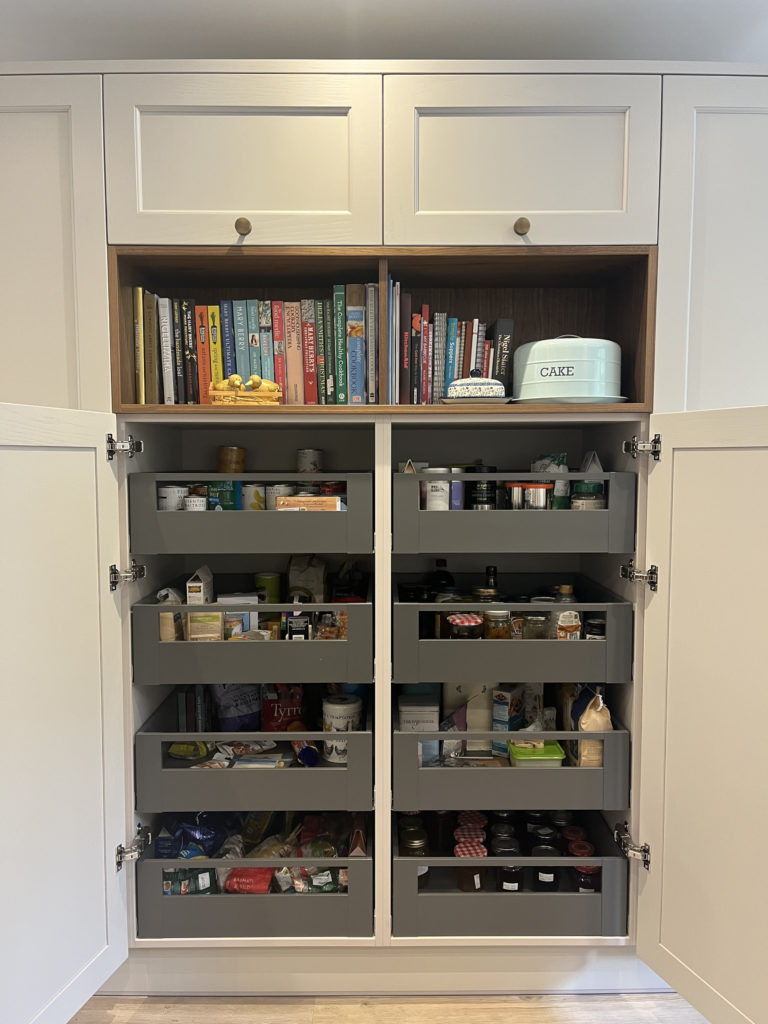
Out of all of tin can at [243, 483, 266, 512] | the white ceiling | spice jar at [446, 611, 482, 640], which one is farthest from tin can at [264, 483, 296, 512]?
the white ceiling

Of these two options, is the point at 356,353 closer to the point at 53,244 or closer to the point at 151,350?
the point at 151,350

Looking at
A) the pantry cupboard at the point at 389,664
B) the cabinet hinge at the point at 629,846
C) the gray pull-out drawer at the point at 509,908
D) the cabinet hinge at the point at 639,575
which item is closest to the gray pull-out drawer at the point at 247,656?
the pantry cupboard at the point at 389,664

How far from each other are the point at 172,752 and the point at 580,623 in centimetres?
103

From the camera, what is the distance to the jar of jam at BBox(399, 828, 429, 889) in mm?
1545

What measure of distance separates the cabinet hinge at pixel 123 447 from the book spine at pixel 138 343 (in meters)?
0.10

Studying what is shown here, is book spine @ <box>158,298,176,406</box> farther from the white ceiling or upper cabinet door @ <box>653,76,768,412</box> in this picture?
upper cabinet door @ <box>653,76,768,412</box>

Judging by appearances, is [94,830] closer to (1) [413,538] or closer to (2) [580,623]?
(1) [413,538]

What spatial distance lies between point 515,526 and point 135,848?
1134mm

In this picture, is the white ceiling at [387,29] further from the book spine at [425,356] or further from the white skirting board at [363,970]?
the white skirting board at [363,970]

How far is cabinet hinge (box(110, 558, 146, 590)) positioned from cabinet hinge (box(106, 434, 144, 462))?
24 cm

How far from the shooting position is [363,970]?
5.01 ft

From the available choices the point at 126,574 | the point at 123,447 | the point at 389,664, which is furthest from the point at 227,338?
the point at 389,664

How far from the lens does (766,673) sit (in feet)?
3.80

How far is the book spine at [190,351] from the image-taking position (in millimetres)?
1501
